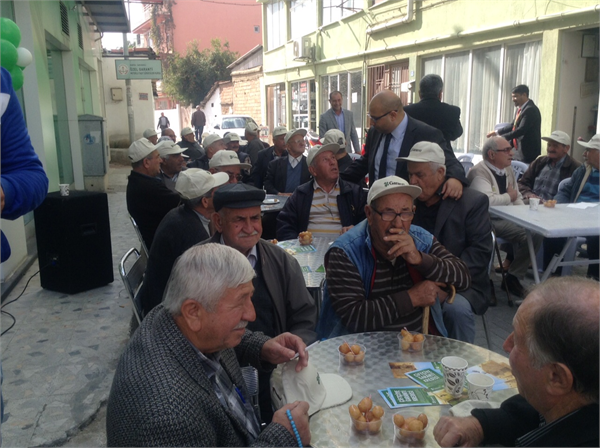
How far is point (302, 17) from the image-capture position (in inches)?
819

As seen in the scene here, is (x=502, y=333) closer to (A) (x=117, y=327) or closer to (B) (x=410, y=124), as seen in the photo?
(B) (x=410, y=124)

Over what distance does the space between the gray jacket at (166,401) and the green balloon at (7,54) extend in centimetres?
134

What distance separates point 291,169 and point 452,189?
3519 millimetres

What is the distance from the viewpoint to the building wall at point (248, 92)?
A: 2736 cm

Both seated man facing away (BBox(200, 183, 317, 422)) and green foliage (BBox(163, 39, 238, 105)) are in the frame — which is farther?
green foliage (BBox(163, 39, 238, 105))

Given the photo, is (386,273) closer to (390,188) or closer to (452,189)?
(390,188)

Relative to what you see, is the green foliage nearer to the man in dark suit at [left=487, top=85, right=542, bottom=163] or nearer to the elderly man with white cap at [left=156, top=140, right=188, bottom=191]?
the man in dark suit at [left=487, top=85, right=542, bottom=163]

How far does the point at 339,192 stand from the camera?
4.59 m

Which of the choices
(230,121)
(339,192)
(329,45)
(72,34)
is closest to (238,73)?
(230,121)

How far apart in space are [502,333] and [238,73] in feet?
90.4

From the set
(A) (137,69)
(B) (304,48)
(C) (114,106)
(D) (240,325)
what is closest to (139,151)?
(D) (240,325)

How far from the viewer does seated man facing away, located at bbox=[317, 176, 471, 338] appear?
2.53 m

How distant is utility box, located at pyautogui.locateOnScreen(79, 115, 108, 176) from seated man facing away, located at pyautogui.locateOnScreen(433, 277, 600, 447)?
35.9ft

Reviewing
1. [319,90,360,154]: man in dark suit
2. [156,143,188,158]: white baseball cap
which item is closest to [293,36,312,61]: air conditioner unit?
[319,90,360,154]: man in dark suit
